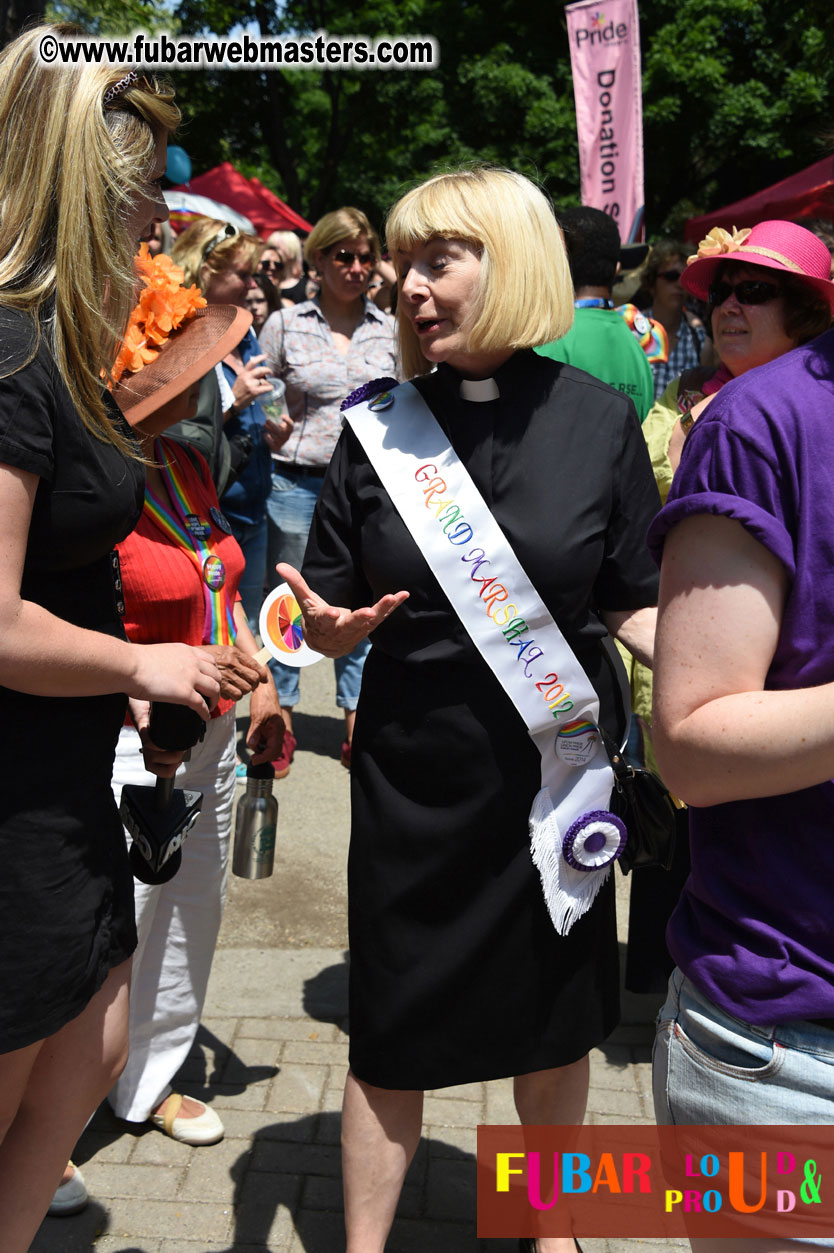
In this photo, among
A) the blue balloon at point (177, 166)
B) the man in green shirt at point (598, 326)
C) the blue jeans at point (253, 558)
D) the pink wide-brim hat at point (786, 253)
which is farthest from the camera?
the blue balloon at point (177, 166)

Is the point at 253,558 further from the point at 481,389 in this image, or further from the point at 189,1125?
the point at 481,389

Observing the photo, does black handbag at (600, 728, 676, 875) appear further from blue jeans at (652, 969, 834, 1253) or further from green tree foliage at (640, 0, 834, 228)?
green tree foliage at (640, 0, 834, 228)

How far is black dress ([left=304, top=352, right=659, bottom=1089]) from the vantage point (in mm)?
2213

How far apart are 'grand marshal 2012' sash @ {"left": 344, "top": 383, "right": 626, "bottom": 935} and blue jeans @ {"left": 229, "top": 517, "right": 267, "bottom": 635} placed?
2945 millimetres

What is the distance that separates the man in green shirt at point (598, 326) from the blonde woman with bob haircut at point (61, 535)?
2.11 metres

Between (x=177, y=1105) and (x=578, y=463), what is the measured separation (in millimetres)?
1777

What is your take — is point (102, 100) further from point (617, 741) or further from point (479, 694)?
point (617, 741)

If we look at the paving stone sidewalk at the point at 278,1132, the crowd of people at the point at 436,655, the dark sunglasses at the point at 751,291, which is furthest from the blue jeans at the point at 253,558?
the dark sunglasses at the point at 751,291

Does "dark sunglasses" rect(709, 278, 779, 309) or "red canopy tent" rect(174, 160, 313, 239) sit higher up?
"red canopy tent" rect(174, 160, 313, 239)

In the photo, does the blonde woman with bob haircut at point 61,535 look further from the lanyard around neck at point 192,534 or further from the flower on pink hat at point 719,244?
the flower on pink hat at point 719,244

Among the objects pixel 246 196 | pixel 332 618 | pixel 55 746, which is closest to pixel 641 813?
pixel 332 618

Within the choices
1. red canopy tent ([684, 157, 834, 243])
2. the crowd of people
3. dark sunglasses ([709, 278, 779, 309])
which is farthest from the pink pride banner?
dark sunglasses ([709, 278, 779, 309])

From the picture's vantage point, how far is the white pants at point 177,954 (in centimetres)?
284

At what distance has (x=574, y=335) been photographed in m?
3.86
